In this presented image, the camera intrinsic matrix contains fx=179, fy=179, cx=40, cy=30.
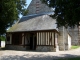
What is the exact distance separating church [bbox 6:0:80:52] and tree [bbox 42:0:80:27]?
8.26m

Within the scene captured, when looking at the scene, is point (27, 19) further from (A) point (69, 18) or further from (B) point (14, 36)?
(A) point (69, 18)

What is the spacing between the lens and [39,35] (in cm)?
2542

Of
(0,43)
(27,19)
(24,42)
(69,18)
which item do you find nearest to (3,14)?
(24,42)

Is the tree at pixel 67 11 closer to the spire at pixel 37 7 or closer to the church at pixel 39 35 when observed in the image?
the church at pixel 39 35

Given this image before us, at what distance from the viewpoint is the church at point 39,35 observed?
80.7 ft

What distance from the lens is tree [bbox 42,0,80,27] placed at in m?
13.5

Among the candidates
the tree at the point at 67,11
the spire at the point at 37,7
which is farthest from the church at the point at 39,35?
the tree at the point at 67,11

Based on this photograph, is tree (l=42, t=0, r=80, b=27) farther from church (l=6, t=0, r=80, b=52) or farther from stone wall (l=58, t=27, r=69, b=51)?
stone wall (l=58, t=27, r=69, b=51)

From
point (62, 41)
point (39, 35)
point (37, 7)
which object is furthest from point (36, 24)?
point (37, 7)

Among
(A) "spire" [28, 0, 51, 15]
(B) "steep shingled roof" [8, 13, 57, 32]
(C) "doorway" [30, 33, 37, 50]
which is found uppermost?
(A) "spire" [28, 0, 51, 15]

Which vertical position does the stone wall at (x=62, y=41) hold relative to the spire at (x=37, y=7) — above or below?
below

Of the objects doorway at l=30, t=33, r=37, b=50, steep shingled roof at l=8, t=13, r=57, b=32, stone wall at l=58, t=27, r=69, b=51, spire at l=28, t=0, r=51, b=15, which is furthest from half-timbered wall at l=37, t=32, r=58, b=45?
spire at l=28, t=0, r=51, b=15

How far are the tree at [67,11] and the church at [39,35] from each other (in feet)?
27.1

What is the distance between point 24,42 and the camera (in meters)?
27.2
